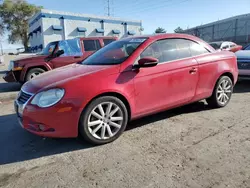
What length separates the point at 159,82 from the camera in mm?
3676

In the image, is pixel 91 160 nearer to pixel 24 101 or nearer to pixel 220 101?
pixel 24 101

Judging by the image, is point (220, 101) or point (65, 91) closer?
point (65, 91)

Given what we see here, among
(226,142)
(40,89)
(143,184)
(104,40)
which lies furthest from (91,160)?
(104,40)

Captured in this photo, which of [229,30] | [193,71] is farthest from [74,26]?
[193,71]

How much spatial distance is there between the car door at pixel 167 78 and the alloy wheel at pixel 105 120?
0.38 meters

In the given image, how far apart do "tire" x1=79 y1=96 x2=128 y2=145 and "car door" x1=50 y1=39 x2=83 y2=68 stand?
553 centimetres

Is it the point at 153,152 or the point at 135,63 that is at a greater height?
the point at 135,63

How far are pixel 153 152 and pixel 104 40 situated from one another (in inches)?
270

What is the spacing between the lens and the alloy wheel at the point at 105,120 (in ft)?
10.5

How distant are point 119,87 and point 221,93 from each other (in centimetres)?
258

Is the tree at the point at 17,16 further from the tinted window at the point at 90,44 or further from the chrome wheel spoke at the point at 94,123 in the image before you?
the chrome wheel spoke at the point at 94,123

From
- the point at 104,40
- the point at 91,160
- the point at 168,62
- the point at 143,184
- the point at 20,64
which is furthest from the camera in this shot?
the point at 104,40

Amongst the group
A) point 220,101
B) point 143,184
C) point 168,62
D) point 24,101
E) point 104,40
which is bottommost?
point 143,184

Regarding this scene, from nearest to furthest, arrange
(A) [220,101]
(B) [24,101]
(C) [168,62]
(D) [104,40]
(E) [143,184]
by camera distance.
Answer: (E) [143,184], (B) [24,101], (C) [168,62], (A) [220,101], (D) [104,40]
